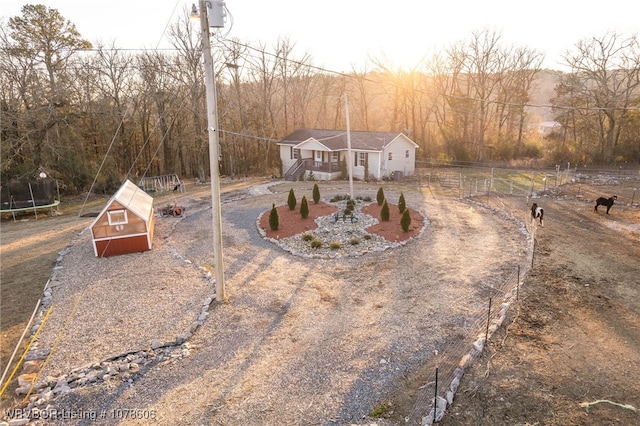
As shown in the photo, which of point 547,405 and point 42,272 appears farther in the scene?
point 42,272

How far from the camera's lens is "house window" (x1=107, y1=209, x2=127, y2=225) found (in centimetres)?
1430

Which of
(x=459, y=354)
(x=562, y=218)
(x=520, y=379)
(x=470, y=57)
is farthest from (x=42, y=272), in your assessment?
(x=470, y=57)

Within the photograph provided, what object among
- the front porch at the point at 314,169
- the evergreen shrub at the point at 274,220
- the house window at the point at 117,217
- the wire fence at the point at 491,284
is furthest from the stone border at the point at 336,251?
the front porch at the point at 314,169

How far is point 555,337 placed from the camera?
8.36 meters

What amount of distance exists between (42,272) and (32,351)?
607 centimetres

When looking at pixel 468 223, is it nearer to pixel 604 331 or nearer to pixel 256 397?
pixel 604 331

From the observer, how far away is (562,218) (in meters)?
18.6


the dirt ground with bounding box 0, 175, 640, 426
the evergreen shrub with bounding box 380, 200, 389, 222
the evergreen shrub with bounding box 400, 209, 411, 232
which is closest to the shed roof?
the dirt ground with bounding box 0, 175, 640, 426

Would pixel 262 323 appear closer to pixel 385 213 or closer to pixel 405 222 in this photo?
pixel 405 222

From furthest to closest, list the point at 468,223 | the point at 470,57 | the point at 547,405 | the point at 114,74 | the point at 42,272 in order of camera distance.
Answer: the point at 470,57
the point at 114,74
the point at 468,223
the point at 42,272
the point at 547,405

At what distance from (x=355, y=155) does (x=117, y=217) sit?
69.0 ft

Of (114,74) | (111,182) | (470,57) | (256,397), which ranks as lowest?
(256,397)

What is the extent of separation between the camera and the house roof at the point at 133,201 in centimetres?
1431

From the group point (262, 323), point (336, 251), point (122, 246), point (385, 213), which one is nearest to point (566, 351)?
point (262, 323)
